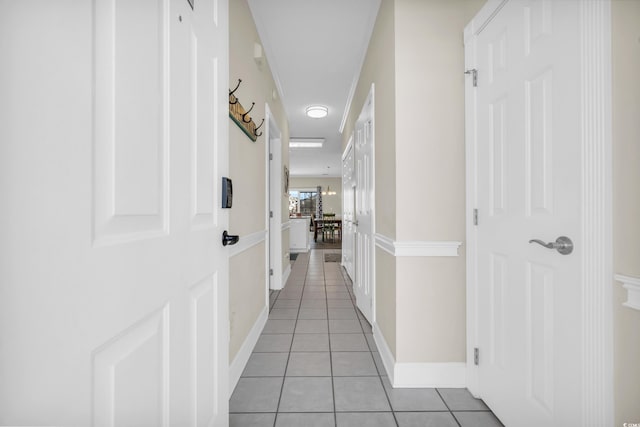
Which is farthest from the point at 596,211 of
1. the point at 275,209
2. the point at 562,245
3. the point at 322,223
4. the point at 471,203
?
the point at 322,223

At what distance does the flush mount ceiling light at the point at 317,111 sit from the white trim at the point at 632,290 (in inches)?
153

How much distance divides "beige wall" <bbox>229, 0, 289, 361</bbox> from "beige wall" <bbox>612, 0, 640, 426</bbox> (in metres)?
1.64

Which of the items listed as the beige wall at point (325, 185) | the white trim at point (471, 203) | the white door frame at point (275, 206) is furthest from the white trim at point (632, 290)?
the beige wall at point (325, 185)

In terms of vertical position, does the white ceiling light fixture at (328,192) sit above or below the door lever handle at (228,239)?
above

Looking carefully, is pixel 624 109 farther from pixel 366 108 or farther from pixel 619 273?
pixel 366 108

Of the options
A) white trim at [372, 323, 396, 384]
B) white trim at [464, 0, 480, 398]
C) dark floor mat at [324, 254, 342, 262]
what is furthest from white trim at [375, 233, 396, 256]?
dark floor mat at [324, 254, 342, 262]

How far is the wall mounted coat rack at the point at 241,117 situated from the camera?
173cm

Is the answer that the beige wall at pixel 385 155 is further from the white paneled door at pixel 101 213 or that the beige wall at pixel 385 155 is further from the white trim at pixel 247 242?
the white paneled door at pixel 101 213

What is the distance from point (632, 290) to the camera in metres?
0.85

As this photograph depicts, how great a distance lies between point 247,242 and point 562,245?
1.73m

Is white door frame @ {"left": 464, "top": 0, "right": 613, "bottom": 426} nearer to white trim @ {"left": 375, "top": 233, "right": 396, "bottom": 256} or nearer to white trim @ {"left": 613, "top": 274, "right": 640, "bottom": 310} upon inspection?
white trim @ {"left": 613, "top": 274, "right": 640, "bottom": 310}

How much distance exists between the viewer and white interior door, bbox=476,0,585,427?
104 cm

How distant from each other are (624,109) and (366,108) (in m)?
2.06

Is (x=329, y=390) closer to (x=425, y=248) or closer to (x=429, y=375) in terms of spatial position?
(x=429, y=375)
